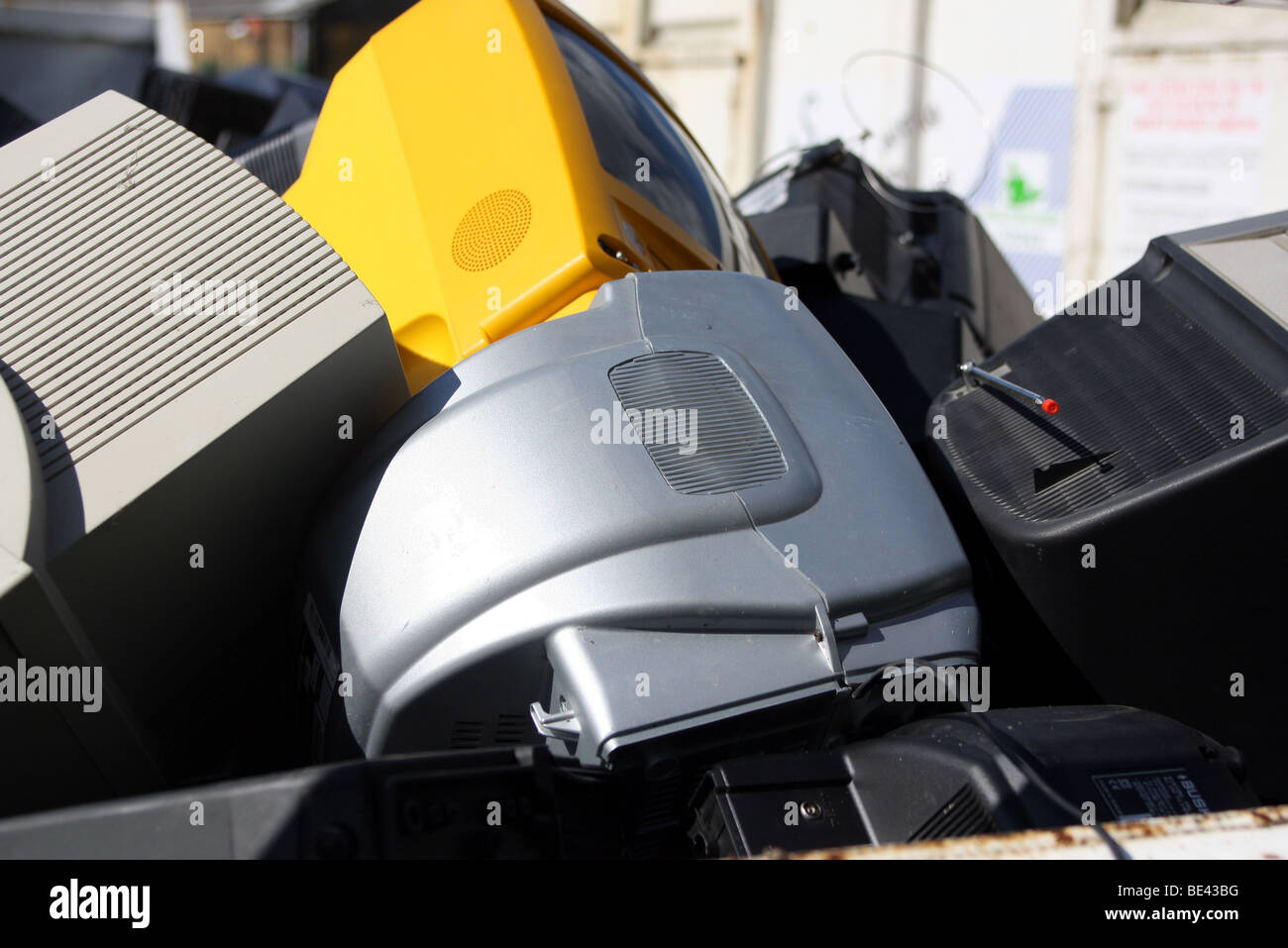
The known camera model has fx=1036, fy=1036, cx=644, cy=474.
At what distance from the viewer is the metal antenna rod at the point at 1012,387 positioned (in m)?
1.57

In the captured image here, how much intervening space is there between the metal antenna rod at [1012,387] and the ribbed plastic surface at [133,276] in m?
1.02

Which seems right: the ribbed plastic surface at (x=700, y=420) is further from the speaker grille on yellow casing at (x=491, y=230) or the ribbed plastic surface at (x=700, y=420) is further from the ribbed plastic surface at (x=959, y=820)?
the ribbed plastic surface at (x=959, y=820)

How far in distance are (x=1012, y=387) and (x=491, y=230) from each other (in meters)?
0.86

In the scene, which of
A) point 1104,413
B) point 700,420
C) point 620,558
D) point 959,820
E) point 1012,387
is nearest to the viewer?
point 959,820

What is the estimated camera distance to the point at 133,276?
131 cm

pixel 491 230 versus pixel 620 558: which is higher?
pixel 491 230

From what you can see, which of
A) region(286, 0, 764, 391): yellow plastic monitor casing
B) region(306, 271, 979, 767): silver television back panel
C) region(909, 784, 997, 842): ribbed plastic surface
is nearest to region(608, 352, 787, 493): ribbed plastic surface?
region(306, 271, 979, 767): silver television back panel

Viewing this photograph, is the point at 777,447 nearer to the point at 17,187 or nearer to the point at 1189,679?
the point at 1189,679

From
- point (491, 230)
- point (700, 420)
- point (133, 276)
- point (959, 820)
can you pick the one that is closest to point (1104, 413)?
point (700, 420)

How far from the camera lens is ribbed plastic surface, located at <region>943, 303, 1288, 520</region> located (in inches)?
55.5

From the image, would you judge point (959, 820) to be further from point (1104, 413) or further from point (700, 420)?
point (1104, 413)

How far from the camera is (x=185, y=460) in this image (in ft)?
3.92

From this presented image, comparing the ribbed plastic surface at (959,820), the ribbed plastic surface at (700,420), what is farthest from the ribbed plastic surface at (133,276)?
the ribbed plastic surface at (959,820)

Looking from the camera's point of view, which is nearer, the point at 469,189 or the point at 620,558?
the point at 620,558
